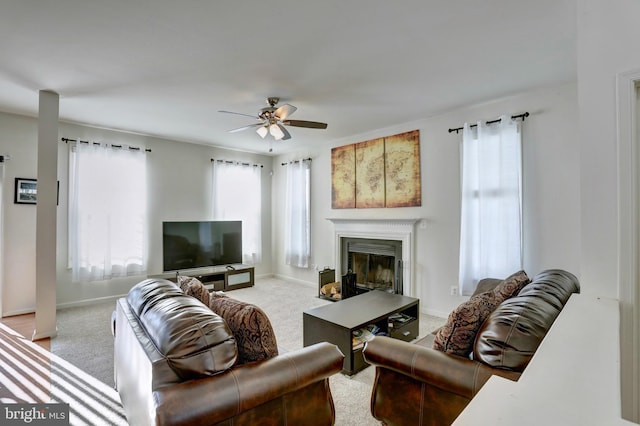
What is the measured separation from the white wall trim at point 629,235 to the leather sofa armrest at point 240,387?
1401 millimetres

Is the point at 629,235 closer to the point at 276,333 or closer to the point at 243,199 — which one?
the point at 276,333

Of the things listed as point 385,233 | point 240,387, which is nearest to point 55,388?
point 240,387

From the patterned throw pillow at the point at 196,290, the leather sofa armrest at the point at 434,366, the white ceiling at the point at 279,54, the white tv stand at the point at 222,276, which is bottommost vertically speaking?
the white tv stand at the point at 222,276

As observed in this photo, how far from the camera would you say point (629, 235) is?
1.48 metres

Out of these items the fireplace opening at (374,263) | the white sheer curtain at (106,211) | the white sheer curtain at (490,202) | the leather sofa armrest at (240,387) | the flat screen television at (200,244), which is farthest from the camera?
the flat screen television at (200,244)

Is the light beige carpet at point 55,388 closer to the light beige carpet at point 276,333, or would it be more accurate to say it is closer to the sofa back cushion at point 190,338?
the light beige carpet at point 276,333

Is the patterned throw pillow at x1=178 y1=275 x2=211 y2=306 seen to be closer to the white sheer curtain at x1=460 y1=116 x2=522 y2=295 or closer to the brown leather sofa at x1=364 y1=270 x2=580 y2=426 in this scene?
the brown leather sofa at x1=364 y1=270 x2=580 y2=426

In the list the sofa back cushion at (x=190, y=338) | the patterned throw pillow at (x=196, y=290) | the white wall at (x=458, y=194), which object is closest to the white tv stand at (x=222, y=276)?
the white wall at (x=458, y=194)

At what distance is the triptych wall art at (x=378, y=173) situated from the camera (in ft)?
14.4

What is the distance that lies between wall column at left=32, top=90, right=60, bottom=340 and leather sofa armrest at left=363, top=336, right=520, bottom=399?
140 inches

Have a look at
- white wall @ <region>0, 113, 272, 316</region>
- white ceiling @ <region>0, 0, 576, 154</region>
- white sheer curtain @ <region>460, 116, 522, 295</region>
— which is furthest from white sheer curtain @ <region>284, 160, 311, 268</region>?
white sheer curtain @ <region>460, 116, 522, 295</region>

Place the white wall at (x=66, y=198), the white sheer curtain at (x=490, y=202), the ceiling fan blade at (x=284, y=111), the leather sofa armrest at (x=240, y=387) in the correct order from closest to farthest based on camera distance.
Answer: the leather sofa armrest at (x=240, y=387) < the ceiling fan blade at (x=284, y=111) < the white sheer curtain at (x=490, y=202) < the white wall at (x=66, y=198)

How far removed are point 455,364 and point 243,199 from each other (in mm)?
5311

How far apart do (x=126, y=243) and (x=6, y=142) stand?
191 centimetres
